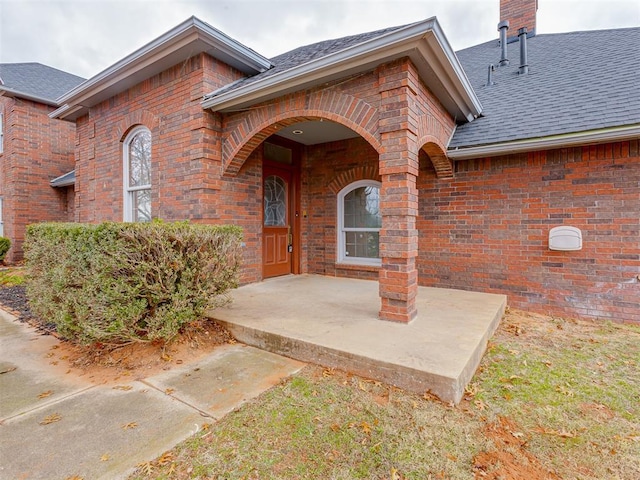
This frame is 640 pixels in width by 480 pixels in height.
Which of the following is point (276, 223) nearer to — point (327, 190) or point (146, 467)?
point (327, 190)

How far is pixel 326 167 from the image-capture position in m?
7.00

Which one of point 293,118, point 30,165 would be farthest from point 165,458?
point 30,165

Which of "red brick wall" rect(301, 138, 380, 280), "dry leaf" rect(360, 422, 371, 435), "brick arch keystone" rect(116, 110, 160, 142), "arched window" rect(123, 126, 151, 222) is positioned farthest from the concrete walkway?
"brick arch keystone" rect(116, 110, 160, 142)

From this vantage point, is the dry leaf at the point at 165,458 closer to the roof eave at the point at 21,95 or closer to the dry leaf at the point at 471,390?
the dry leaf at the point at 471,390

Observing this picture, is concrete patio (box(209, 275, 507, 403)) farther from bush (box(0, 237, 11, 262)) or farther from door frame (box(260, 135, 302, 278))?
bush (box(0, 237, 11, 262))

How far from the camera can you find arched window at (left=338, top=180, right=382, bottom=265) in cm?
653

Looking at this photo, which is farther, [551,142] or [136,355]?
[551,142]

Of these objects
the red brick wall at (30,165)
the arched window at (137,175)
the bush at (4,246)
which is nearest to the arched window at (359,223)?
the arched window at (137,175)

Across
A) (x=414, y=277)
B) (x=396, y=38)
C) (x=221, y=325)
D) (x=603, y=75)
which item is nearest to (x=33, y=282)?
(x=221, y=325)

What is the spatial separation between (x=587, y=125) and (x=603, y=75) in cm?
184

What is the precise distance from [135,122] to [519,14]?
9682mm

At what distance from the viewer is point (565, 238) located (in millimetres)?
4758

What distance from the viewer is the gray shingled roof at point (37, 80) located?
10352 millimetres

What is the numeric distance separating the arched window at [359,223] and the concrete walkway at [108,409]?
3646 millimetres
